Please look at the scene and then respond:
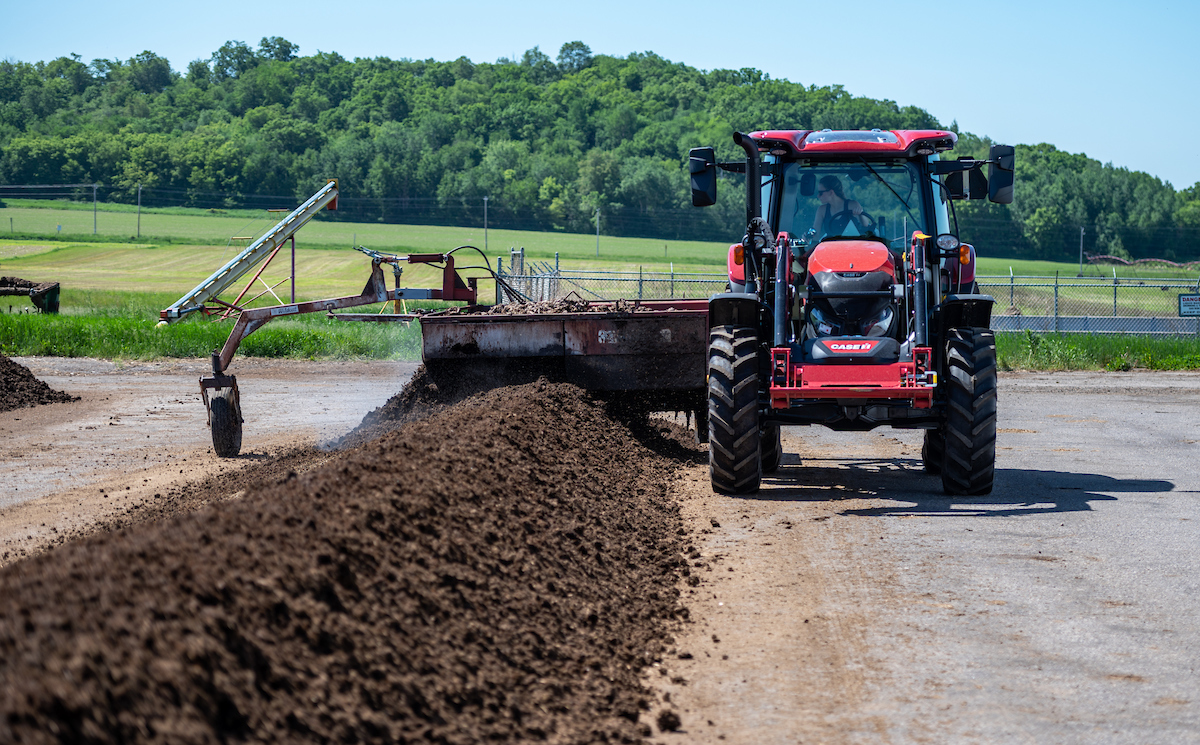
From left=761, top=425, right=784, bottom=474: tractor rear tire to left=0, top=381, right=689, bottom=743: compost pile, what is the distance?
3676 mm

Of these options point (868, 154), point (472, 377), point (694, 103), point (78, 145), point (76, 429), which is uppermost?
point (694, 103)

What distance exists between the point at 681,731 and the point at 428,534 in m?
1.68

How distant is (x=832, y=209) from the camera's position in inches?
390

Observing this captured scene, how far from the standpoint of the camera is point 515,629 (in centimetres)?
482

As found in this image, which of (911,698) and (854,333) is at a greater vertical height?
(854,333)

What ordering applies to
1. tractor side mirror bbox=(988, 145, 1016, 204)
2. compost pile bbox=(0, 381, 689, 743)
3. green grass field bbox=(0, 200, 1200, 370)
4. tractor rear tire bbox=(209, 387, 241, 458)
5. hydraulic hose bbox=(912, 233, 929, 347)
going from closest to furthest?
compost pile bbox=(0, 381, 689, 743)
hydraulic hose bbox=(912, 233, 929, 347)
tractor side mirror bbox=(988, 145, 1016, 204)
tractor rear tire bbox=(209, 387, 241, 458)
green grass field bbox=(0, 200, 1200, 370)

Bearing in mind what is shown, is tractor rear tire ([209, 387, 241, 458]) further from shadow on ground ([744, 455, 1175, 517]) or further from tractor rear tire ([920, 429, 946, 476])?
tractor rear tire ([920, 429, 946, 476])

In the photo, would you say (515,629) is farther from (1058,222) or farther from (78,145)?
(78,145)

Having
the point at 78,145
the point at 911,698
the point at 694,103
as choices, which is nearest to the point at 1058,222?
the point at 694,103

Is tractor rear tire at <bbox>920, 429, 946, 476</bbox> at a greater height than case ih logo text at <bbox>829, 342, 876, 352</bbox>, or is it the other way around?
case ih logo text at <bbox>829, 342, 876, 352</bbox>

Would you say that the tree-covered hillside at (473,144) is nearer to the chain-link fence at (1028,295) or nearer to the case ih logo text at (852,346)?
the chain-link fence at (1028,295)

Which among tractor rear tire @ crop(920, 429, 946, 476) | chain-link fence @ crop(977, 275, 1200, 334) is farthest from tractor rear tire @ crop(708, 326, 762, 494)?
chain-link fence @ crop(977, 275, 1200, 334)

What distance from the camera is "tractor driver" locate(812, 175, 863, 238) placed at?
9859 millimetres

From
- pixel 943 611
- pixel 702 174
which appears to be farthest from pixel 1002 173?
pixel 943 611
